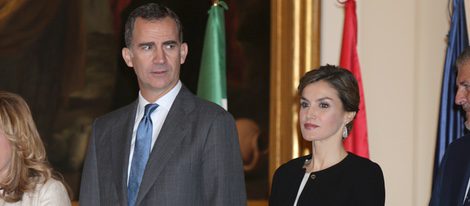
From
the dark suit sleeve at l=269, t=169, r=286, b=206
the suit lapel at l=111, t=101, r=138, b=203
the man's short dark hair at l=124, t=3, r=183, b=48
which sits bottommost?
the dark suit sleeve at l=269, t=169, r=286, b=206

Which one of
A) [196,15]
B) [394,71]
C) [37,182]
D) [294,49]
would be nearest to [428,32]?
[394,71]

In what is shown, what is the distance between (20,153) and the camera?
3.81 m

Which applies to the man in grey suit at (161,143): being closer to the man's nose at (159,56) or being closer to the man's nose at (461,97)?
the man's nose at (159,56)

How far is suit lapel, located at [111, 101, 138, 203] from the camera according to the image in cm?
390

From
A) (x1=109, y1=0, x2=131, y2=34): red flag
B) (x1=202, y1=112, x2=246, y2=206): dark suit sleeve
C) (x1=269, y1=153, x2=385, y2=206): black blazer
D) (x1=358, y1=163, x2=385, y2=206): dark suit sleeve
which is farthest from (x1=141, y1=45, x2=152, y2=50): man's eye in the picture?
(x1=109, y1=0, x2=131, y2=34): red flag

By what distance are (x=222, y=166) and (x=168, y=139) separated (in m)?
0.31

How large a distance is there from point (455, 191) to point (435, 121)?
2195mm

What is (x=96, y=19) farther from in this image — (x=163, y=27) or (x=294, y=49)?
(x=163, y=27)

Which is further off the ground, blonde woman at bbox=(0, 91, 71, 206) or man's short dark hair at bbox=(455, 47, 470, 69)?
man's short dark hair at bbox=(455, 47, 470, 69)

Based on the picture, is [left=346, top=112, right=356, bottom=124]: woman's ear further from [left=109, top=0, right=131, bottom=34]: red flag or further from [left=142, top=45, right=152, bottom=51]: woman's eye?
[left=109, top=0, right=131, bottom=34]: red flag

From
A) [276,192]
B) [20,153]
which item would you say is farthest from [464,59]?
[20,153]

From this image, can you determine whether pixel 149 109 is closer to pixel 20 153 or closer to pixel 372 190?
pixel 20 153

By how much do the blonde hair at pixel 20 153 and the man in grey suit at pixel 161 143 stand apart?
0.32 m

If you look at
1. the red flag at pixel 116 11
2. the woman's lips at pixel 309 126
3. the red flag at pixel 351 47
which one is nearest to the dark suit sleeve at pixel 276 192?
the woman's lips at pixel 309 126
